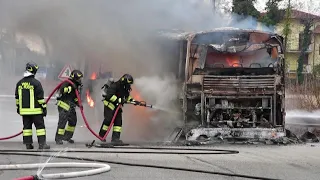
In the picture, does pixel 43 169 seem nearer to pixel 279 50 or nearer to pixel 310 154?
pixel 310 154

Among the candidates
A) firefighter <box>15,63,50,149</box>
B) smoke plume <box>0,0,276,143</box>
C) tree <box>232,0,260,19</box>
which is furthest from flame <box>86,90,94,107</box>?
tree <box>232,0,260,19</box>

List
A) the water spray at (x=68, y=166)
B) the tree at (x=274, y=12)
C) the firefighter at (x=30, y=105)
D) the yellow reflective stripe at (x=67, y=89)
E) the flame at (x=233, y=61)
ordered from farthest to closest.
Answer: the tree at (x=274, y=12) → the flame at (x=233, y=61) → the yellow reflective stripe at (x=67, y=89) → the firefighter at (x=30, y=105) → the water spray at (x=68, y=166)

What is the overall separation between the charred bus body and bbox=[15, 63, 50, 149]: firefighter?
2.98m

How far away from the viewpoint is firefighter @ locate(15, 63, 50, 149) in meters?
9.14

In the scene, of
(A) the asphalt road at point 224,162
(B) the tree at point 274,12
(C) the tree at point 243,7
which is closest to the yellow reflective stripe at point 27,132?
(A) the asphalt road at point 224,162

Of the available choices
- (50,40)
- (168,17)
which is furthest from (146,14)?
(50,40)

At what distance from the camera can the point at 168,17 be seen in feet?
44.4

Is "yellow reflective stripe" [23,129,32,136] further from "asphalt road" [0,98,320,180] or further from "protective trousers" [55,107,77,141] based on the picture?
"protective trousers" [55,107,77,141]

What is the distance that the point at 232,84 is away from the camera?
1071 cm

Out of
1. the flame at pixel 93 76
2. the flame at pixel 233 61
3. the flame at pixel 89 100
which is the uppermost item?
the flame at pixel 233 61

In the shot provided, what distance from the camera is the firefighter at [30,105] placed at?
30.0 feet

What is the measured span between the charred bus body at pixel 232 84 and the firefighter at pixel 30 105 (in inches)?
117

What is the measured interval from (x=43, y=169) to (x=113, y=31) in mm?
6922

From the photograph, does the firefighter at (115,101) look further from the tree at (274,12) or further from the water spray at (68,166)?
the tree at (274,12)
